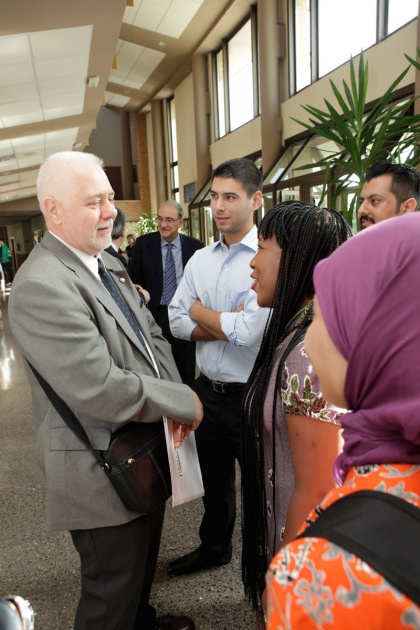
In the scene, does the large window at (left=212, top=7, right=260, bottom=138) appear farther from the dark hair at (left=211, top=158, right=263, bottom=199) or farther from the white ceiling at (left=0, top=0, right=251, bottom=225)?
the dark hair at (left=211, top=158, right=263, bottom=199)

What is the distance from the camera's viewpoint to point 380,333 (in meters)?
0.56

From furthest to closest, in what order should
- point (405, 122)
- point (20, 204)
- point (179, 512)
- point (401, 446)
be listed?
point (20, 204) < point (405, 122) < point (179, 512) < point (401, 446)

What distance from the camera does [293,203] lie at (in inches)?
49.3

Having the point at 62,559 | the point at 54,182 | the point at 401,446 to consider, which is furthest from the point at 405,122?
the point at 62,559

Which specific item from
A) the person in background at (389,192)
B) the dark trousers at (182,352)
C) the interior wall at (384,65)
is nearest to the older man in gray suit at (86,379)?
the person in background at (389,192)

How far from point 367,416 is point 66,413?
880 mm

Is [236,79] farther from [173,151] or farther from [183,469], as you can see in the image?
[183,469]

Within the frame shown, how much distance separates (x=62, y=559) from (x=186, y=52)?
14766 mm

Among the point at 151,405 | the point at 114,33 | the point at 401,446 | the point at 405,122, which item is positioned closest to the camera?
the point at 401,446

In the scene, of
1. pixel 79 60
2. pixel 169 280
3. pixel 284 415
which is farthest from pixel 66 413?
pixel 79 60

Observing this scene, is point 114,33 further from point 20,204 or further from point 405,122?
point 20,204

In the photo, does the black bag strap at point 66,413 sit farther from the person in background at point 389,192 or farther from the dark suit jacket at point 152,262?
the dark suit jacket at point 152,262

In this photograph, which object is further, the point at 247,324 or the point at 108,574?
the point at 247,324

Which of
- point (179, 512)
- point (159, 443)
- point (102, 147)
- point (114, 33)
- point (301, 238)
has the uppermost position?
point (102, 147)
